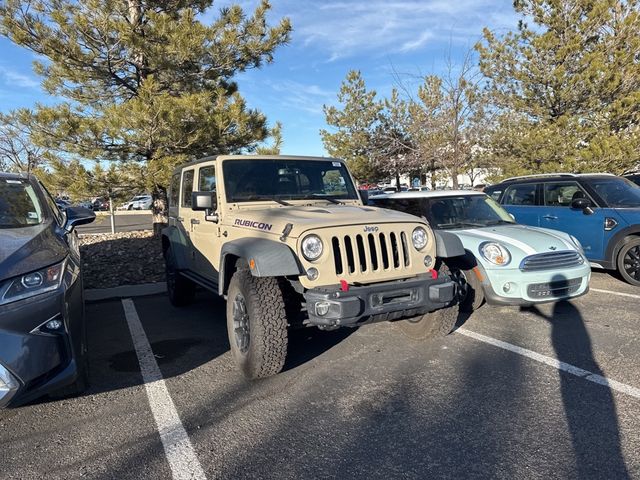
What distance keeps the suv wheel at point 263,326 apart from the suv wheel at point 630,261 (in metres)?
5.69

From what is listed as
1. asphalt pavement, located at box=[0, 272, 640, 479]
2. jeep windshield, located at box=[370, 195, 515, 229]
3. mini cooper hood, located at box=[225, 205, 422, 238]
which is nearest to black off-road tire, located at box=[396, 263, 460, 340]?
asphalt pavement, located at box=[0, 272, 640, 479]

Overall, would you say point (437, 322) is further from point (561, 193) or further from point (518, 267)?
point (561, 193)

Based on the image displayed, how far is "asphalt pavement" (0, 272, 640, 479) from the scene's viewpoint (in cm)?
271

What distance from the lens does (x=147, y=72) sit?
9320 mm

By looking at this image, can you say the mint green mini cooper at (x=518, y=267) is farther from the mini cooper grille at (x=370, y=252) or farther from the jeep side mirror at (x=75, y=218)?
the jeep side mirror at (x=75, y=218)

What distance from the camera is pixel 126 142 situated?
820 cm

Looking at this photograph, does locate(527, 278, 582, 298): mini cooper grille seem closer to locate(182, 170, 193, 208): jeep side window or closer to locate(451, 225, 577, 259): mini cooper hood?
locate(451, 225, 577, 259): mini cooper hood

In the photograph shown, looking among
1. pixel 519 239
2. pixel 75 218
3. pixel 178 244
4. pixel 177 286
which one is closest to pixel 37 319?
pixel 75 218

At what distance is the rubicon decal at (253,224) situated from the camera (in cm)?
396

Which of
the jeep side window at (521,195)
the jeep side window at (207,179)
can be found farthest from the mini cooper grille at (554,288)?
the jeep side window at (207,179)

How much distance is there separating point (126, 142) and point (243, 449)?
6713 millimetres

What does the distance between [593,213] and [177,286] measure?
6.22 m

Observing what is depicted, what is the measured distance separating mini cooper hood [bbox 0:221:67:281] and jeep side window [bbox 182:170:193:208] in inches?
89.5

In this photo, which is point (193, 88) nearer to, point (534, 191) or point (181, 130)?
point (181, 130)
